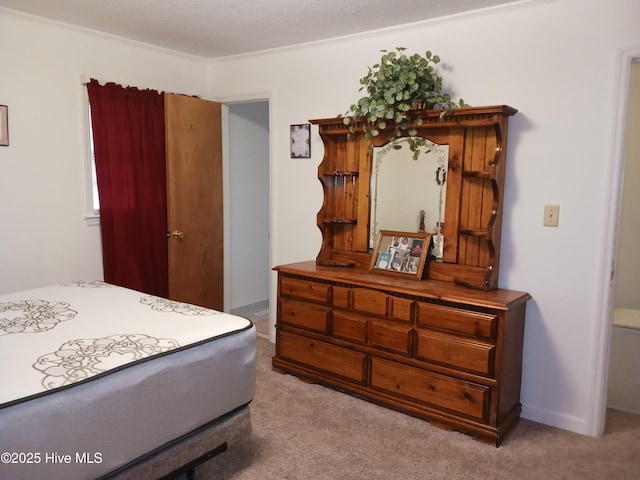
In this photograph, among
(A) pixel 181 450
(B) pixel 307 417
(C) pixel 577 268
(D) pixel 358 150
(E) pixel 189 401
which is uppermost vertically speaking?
(D) pixel 358 150

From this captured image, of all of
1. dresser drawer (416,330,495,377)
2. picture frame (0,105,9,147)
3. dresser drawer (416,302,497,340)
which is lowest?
dresser drawer (416,330,495,377)

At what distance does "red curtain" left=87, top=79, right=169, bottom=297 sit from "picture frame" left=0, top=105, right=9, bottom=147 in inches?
20.9

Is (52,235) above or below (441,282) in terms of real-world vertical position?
above

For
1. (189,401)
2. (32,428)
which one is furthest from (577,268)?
(32,428)

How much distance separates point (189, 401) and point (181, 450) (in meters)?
0.20

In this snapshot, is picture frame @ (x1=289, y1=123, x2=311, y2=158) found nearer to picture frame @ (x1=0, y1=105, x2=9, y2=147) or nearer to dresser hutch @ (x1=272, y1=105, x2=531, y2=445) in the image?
dresser hutch @ (x1=272, y1=105, x2=531, y2=445)

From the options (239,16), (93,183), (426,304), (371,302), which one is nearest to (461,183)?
(426,304)

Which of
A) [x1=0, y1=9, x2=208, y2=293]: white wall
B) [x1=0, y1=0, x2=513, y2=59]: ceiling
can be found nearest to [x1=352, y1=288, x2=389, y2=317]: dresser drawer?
[x1=0, y1=0, x2=513, y2=59]: ceiling

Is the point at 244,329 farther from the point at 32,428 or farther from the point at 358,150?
the point at 358,150

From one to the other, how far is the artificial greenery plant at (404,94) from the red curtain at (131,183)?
5.75ft

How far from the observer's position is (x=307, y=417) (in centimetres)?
279

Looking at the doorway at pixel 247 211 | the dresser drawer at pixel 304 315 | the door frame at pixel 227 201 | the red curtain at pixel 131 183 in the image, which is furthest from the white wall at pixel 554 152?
the red curtain at pixel 131 183

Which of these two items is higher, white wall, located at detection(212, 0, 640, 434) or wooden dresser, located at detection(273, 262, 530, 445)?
white wall, located at detection(212, 0, 640, 434)

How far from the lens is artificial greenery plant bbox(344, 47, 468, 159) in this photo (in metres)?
2.83
